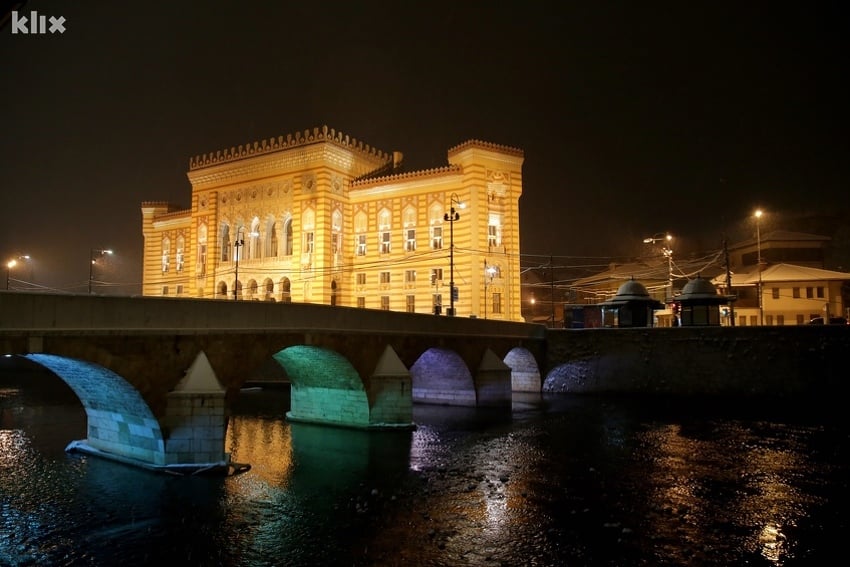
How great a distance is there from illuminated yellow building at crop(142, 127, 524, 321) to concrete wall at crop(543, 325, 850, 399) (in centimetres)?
694

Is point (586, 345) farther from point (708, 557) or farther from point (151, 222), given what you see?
point (151, 222)

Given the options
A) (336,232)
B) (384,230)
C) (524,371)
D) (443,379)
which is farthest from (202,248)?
(524,371)

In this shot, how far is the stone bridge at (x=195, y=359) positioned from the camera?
1827cm

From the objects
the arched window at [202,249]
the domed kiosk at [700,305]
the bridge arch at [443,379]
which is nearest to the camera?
the bridge arch at [443,379]

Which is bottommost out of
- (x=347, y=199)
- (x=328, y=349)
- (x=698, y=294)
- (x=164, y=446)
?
(x=164, y=446)

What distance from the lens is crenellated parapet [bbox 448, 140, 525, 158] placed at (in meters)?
48.9

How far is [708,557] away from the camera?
47.1 ft

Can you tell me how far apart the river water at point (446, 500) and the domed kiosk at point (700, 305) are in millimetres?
14804

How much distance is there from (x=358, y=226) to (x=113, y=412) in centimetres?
3429

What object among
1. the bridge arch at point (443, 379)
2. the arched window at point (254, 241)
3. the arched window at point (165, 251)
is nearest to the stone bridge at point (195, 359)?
the bridge arch at point (443, 379)

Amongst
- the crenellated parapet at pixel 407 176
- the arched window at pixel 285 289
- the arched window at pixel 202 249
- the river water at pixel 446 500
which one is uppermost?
the crenellated parapet at pixel 407 176

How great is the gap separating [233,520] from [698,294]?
127 ft

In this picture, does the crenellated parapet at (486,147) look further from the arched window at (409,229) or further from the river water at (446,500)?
the river water at (446,500)

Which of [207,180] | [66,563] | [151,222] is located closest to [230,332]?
[66,563]
